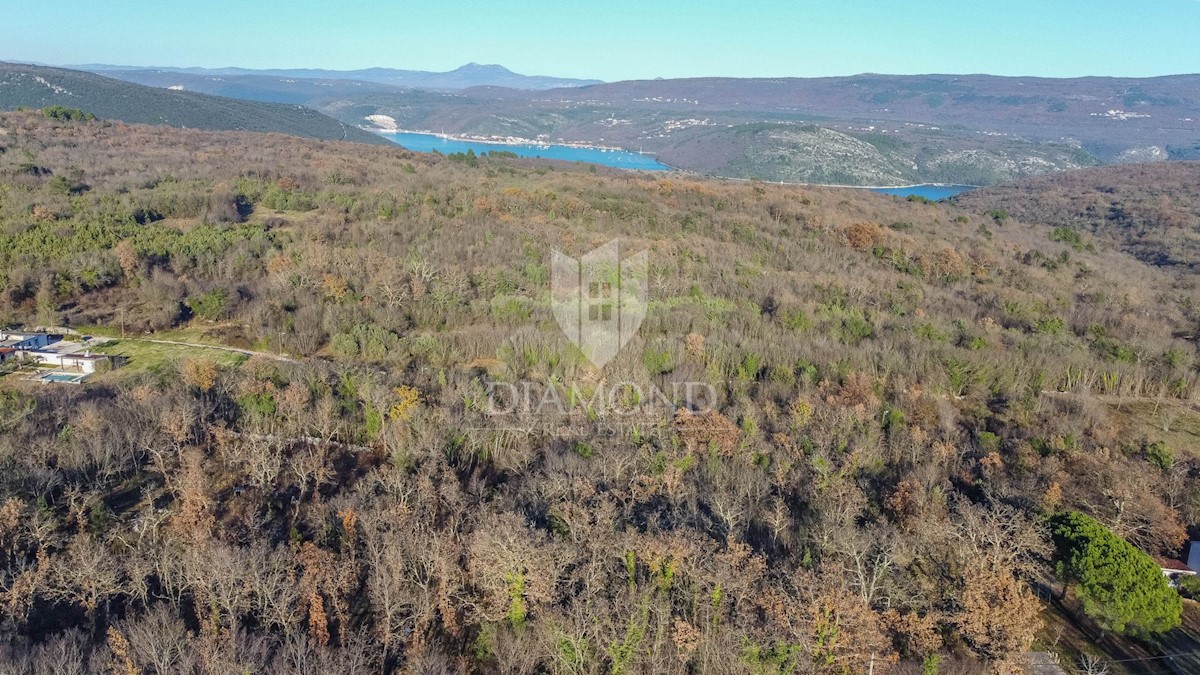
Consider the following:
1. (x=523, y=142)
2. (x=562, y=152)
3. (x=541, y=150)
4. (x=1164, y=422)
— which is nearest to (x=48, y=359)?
(x=1164, y=422)

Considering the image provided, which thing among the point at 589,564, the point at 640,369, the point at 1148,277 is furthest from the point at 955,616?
the point at 1148,277

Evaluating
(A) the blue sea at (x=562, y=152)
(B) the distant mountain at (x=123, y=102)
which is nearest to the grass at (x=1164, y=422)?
(A) the blue sea at (x=562, y=152)

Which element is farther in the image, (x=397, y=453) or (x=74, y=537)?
(x=397, y=453)

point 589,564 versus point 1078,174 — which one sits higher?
point 1078,174

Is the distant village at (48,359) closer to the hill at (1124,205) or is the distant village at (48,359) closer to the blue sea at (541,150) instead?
the hill at (1124,205)

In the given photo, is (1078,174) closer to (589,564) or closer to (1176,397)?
(1176,397)

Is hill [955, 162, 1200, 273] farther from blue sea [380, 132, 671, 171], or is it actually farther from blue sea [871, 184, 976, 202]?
blue sea [380, 132, 671, 171]
